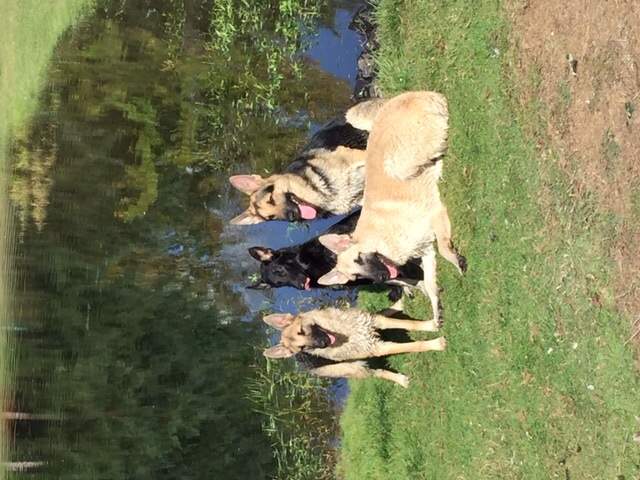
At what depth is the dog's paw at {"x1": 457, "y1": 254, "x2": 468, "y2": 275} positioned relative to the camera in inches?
221

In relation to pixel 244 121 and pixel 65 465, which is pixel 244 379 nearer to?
pixel 65 465

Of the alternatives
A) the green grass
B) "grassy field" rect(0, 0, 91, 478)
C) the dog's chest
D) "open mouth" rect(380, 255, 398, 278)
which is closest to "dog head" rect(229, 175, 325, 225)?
"open mouth" rect(380, 255, 398, 278)

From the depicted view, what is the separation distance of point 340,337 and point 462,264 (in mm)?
1541

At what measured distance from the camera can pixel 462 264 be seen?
5.71 m

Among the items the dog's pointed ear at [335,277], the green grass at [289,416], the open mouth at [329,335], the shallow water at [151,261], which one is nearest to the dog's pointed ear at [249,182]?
the dog's pointed ear at [335,277]

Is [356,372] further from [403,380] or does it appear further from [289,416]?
[289,416]

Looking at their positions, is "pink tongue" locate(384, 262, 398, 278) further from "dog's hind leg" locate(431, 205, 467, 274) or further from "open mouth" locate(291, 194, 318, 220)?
"open mouth" locate(291, 194, 318, 220)

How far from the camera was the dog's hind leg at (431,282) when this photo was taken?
5898 millimetres

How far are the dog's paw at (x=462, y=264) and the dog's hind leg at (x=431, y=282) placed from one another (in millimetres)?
249

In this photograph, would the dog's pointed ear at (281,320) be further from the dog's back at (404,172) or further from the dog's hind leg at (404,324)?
the dog's back at (404,172)

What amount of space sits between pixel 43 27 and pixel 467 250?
8526mm

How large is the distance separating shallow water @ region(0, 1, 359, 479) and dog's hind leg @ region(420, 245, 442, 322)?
1.87 metres

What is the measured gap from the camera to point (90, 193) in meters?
9.30

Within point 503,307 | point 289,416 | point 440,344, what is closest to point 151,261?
point 289,416
